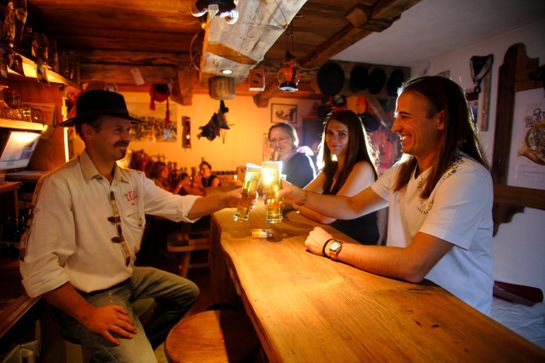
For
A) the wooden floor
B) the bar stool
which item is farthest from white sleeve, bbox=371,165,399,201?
the wooden floor

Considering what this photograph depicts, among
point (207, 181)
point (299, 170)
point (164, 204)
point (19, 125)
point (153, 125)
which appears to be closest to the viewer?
point (164, 204)

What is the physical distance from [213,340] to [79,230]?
0.99 metres

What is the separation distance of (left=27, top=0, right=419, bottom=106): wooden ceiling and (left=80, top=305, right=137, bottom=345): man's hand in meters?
1.81

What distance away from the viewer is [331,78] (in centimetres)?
527

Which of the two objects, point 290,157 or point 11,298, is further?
point 290,157

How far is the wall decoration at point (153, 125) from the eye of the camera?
21.3ft

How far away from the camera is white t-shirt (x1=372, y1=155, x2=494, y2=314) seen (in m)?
1.32

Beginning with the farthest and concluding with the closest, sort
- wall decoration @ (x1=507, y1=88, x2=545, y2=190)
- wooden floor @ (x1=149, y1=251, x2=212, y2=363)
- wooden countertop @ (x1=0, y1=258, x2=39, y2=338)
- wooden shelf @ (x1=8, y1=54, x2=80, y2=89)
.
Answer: wooden floor @ (x1=149, y1=251, x2=212, y2=363) → wall decoration @ (x1=507, y1=88, x2=545, y2=190) → wooden shelf @ (x1=8, y1=54, x2=80, y2=89) → wooden countertop @ (x1=0, y1=258, x2=39, y2=338)

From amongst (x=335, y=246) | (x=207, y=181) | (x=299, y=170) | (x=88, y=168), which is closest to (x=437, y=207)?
(x=335, y=246)

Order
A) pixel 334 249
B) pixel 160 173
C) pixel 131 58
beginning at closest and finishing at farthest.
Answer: pixel 334 249 → pixel 131 58 → pixel 160 173

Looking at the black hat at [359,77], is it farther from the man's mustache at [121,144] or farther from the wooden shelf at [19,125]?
the wooden shelf at [19,125]

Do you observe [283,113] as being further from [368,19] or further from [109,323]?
[109,323]

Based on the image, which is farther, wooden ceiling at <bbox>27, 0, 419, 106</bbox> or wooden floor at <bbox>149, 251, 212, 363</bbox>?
wooden floor at <bbox>149, 251, 212, 363</bbox>

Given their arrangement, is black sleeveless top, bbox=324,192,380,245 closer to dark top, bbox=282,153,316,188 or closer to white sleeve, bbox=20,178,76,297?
dark top, bbox=282,153,316,188
